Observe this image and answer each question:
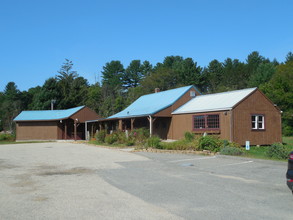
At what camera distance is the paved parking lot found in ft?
20.8

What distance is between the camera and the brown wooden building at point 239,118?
24031 millimetres

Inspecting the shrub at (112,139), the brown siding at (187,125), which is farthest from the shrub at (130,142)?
the brown siding at (187,125)

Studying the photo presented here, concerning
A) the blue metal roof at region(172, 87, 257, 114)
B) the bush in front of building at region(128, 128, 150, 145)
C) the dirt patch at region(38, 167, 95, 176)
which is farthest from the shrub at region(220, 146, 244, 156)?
the bush in front of building at region(128, 128, 150, 145)

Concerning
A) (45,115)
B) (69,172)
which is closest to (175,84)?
(45,115)

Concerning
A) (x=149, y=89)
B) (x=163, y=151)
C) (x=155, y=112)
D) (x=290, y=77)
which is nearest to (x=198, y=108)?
(x=155, y=112)

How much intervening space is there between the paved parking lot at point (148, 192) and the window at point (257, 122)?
1211 cm

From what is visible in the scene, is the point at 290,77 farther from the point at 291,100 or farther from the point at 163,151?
the point at 163,151

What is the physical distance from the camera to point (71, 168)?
531 inches

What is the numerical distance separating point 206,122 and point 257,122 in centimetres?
392

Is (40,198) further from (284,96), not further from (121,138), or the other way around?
(284,96)

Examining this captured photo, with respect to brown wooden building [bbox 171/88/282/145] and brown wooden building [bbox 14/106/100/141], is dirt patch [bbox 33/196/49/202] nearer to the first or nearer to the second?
brown wooden building [bbox 171/88/282/145]

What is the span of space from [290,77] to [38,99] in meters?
44.8

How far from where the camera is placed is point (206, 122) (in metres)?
25.9

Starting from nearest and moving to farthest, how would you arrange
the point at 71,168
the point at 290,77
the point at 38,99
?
the point at 71,168 → the point at 290,77 → the point at 38,99
